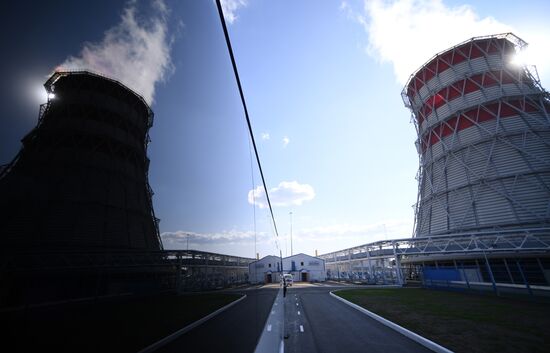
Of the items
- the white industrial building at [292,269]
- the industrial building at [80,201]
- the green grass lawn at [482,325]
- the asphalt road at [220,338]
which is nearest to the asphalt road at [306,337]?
the asphalt road at [220,338]

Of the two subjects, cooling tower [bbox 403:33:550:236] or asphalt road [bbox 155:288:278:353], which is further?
cooling tower [bbox 403:33:550:236]

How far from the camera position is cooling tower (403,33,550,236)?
3228cm

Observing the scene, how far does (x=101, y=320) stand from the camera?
8.95ft

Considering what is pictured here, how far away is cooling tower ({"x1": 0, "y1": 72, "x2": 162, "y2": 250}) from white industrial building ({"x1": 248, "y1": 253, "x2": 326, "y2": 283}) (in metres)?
68.3

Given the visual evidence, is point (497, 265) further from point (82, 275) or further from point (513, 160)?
point (82, 275)

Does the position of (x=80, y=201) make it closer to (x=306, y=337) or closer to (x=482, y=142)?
(x=306, y=337)

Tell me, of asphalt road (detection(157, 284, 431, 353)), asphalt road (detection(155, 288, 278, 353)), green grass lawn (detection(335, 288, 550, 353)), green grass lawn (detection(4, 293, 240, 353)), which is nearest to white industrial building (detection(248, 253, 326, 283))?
green grass lawn (detection(335, 288, 550, 353))

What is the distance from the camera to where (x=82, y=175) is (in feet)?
9.85

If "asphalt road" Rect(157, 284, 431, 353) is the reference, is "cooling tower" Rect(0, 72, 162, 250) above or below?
above

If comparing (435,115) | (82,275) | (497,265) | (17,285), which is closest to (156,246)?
(82,275)

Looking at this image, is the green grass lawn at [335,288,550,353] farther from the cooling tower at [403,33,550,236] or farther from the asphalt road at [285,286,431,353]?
the cooling tower at [403,33,550,236]

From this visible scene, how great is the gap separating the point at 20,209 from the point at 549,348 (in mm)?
14923

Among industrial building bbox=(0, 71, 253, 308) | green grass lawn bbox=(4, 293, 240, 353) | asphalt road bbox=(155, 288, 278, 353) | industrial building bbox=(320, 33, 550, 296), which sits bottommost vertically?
asphalt road bbox=(155, 288, 278, 353)

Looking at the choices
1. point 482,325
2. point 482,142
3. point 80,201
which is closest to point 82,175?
point 80,201
